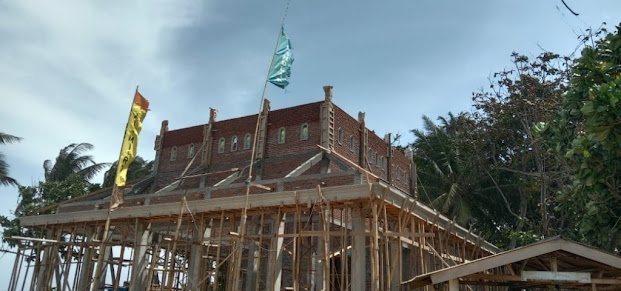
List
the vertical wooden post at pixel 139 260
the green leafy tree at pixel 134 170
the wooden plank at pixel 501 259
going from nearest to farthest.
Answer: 1. the wooden plank at pixel 501 259
2. the vertical wooden post at pixel 139 260
3. the green leafy tree at pixel 134 170

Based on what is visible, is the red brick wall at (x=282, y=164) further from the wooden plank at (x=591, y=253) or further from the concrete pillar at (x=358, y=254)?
the wooden plank at (x=591, y=253)

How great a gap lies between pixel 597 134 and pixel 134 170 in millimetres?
35898

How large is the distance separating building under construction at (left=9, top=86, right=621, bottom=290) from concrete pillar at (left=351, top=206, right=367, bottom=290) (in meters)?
0.03

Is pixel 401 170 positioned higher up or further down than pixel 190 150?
higher up

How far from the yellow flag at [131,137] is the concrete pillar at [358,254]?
8.31 metres

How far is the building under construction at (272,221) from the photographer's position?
534 inches

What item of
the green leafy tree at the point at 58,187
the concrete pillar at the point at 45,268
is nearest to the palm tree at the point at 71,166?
the green leafy tree at the point at 58,187

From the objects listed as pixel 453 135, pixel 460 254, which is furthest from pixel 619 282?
pixel 453 135

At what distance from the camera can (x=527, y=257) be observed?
971 centimetres

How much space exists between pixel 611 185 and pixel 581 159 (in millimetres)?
931

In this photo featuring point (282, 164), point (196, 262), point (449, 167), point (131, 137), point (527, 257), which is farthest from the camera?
point (449, 167)

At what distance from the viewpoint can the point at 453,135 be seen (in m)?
37.9

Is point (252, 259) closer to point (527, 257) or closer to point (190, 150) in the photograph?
point (527, 257)

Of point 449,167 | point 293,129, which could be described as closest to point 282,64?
point 293,129
